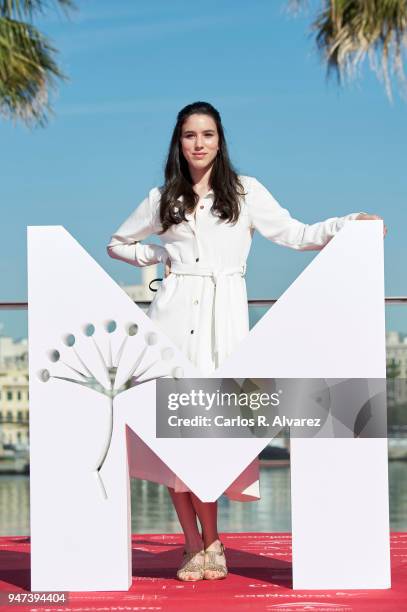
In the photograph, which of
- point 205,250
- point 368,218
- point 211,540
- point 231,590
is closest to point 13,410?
point 211,540

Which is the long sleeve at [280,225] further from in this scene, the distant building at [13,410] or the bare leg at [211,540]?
the distant building at [13,410]

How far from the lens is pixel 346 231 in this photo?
361cm

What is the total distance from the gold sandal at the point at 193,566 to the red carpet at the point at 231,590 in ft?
0.12

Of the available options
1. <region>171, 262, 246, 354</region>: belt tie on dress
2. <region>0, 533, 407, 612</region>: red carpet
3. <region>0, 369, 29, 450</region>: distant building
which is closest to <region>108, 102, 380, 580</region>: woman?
<region>171, 262, 246, 354</region>: belt tie on dress

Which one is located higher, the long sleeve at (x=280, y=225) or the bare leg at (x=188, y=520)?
the long sleeve at (x=280, y=225)

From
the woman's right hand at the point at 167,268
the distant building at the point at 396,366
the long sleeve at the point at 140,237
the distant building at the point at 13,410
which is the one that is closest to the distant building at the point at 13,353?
the distant building at the point at 13,410

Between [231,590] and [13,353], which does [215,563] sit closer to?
[231,590]

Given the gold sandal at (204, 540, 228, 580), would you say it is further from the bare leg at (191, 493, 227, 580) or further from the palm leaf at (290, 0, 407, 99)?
the palm leaf at (290, 0, 407, 99)

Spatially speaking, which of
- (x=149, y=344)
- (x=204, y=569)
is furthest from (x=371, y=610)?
(x=149, y=344)

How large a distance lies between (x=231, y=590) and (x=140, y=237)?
1123 millimetres

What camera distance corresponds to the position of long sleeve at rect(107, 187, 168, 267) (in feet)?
12.7

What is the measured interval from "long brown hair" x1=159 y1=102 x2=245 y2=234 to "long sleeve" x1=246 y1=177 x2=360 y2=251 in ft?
0.18

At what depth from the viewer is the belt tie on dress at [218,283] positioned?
371 cm

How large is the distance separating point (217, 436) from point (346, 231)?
27.3 inches
